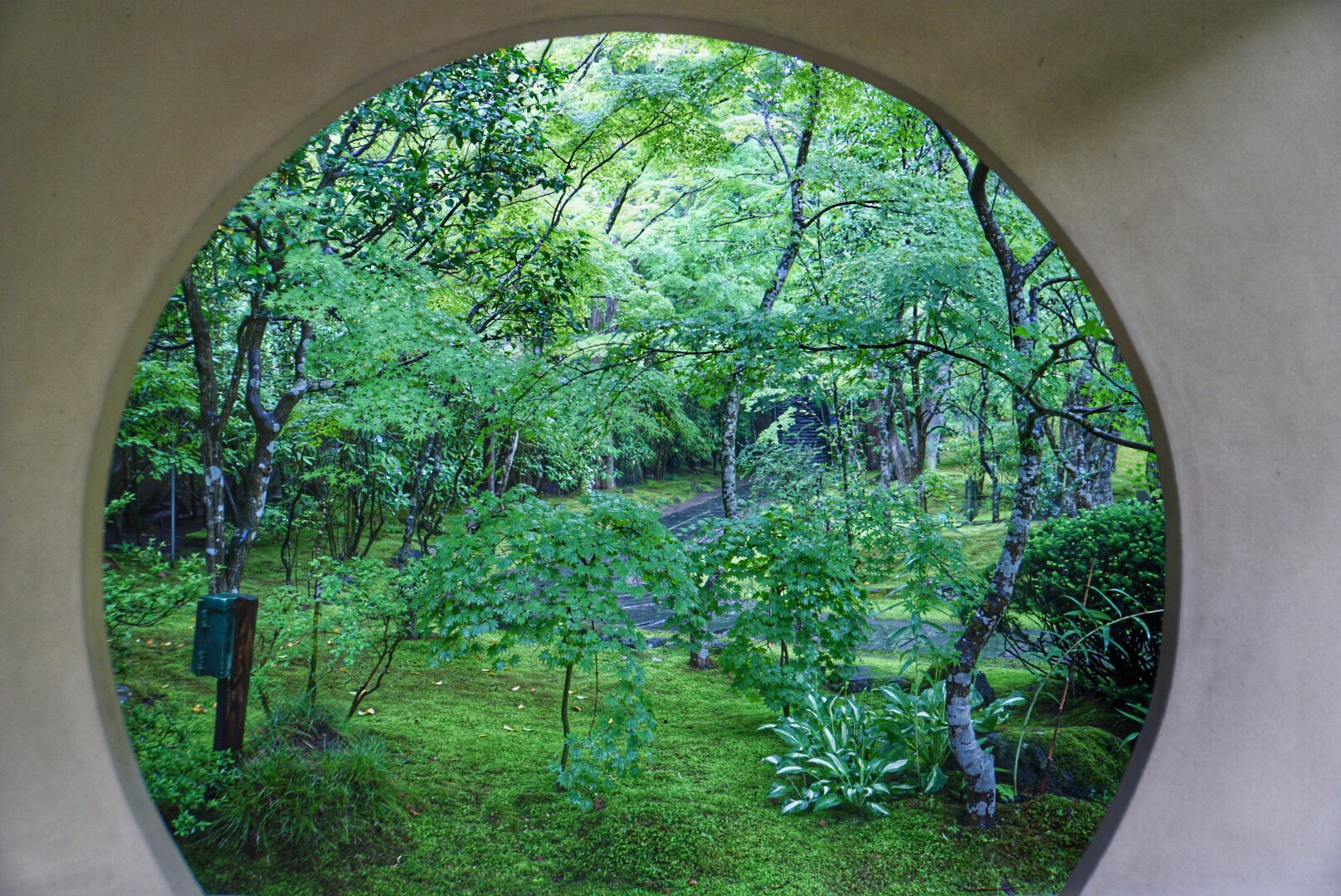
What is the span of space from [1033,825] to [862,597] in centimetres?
112

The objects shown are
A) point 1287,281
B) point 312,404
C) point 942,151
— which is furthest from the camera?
point 942,151

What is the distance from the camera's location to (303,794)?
303cm

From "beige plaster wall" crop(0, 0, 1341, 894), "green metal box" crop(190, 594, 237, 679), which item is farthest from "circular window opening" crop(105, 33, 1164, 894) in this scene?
"beige plaster wall" crop(0, 0, 1341, 894)

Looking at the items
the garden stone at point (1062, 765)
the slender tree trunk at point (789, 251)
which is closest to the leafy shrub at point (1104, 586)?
the garden stone at point (1062, 765)

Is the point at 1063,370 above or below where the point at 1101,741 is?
above

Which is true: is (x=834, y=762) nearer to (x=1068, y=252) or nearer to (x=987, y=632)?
(x=987, y=632)

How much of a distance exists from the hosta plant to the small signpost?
2.19m

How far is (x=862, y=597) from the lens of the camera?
3709 mm

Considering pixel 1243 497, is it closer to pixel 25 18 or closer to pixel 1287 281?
pixel 1287 281

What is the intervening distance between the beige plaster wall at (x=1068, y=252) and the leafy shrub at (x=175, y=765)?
1133mm

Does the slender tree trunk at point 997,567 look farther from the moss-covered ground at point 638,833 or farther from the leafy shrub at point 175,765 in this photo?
the leafy shrub at point 175,765

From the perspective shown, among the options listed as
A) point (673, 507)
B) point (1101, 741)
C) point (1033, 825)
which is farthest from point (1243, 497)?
point (673, 507)

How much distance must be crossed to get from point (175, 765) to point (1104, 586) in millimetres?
3948

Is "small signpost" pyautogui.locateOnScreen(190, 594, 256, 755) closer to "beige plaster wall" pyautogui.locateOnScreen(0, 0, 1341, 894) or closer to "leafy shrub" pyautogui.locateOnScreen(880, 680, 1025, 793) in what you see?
"beige plaster wall" pyautogui.locateOnScreen(0, 0, 1341, 894)
